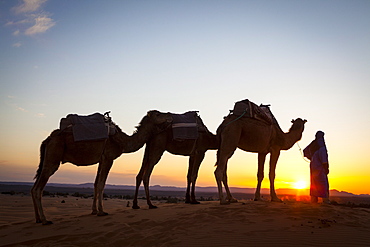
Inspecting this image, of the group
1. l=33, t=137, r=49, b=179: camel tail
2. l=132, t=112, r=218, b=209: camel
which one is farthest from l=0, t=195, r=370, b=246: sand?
l=132, t=112, r=218, b=209: camel

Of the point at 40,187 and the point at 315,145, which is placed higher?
the point at 315,145

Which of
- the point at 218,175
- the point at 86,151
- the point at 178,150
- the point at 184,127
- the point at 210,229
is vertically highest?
the point at 184,127

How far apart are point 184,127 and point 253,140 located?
2.53 metres

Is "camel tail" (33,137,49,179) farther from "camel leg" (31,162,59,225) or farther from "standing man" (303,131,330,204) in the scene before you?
"standing man" (303,131,330,204)

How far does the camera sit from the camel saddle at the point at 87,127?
10203 mm

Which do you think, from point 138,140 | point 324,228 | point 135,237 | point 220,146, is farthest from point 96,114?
point 324,228

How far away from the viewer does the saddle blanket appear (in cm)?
1211

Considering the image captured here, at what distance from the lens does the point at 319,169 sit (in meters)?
12.1

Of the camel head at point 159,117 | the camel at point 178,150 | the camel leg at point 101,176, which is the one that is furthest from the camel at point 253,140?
the camel leg at point 101,176

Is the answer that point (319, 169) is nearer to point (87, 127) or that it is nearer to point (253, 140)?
point (253, 140)

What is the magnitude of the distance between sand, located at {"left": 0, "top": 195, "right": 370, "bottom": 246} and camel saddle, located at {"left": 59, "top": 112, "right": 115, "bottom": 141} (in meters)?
2.43

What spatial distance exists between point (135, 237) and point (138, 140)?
4.67m

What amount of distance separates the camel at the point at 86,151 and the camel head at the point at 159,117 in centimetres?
6

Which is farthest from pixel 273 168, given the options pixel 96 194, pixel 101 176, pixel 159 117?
pixel 96 194
